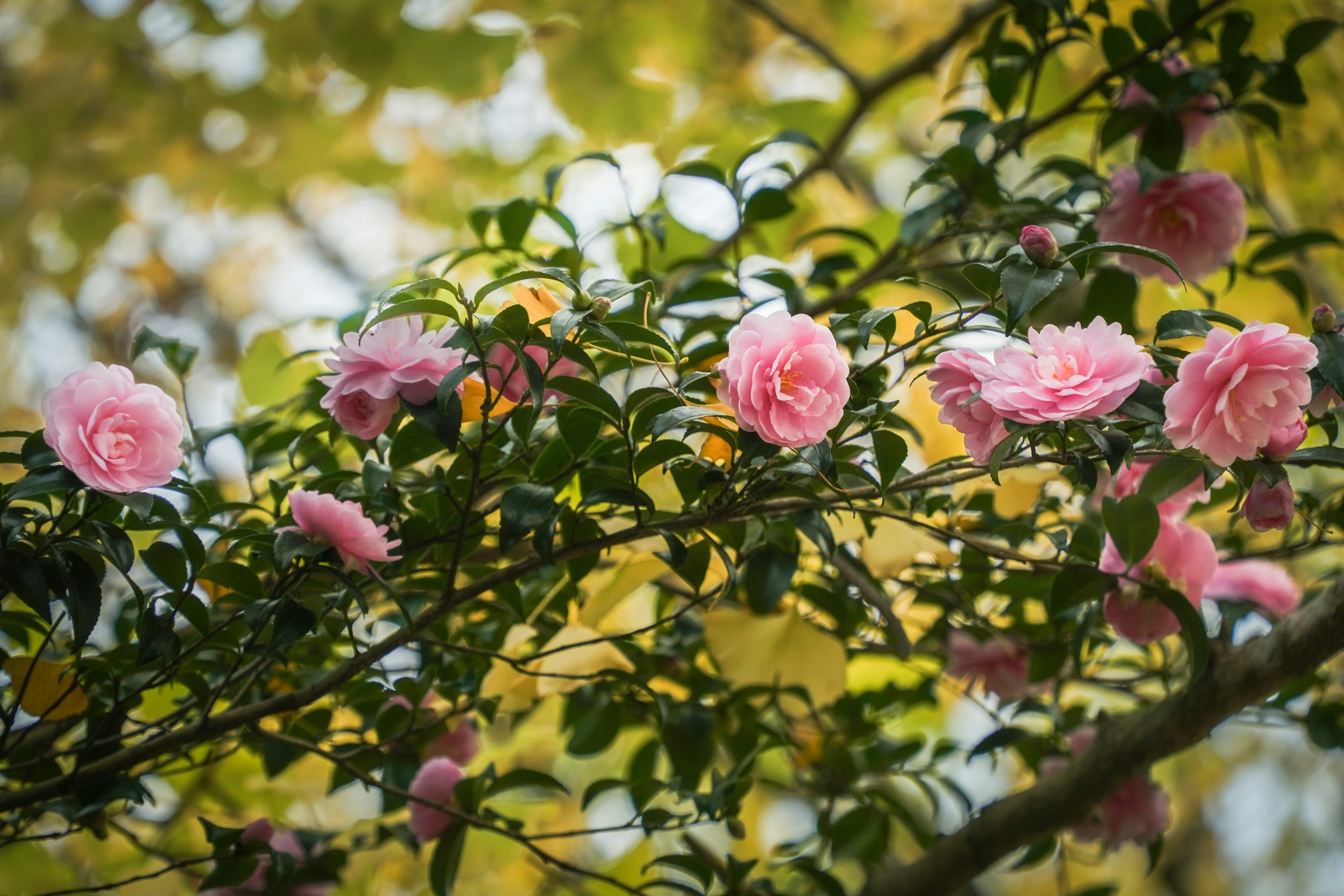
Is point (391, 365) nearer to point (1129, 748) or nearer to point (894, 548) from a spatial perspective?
point (894, 548)

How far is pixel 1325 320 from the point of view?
54 cm

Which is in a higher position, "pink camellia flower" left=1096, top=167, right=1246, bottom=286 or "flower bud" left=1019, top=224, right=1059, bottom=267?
"flower bud" left=1019, top=224, right=1059, bottom=267

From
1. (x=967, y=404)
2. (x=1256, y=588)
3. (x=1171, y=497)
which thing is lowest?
(x=1256, y=588)

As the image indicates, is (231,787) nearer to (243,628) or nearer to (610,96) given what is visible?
(243,628)

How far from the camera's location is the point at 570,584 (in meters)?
0.72

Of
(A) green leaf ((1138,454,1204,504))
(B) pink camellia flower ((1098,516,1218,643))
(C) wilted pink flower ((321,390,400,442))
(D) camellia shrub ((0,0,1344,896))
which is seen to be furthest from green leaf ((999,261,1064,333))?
(C) wilted pink flower ((321,390,400,442))

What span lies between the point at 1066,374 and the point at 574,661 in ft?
1.30

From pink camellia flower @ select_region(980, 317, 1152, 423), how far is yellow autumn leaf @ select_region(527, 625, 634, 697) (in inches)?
13.6

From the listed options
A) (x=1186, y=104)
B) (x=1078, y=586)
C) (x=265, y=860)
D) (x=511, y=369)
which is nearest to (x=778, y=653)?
(x=1078, y=586)

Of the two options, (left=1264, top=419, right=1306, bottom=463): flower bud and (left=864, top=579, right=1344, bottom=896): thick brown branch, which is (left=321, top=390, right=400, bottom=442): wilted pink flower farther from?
(left=864, top=579, right=1344, bottom=896): thick brown branch

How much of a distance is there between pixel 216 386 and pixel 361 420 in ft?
7.25

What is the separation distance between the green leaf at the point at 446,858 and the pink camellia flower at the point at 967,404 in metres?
0.50

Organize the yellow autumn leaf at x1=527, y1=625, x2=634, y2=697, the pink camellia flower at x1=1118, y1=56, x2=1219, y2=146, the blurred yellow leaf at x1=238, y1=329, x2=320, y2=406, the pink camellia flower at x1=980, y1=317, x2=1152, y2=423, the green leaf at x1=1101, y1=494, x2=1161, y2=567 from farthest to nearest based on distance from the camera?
the blurred yellow leaf at x1=238, y1=329, x2=320, y2=406, the pink camellia flower at x1=1118, y1=56, x2=1219, y2=146, the yellow autumn leaf at x1=527, y1=625, x2=634, y2=697, the green leaf at x1=1101, y1=494, x2=1161, y2=567, the pink camellia flower at x1=980, y1=317, x2=1152, y2=423

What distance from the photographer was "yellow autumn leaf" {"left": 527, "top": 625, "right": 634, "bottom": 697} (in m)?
0.72
